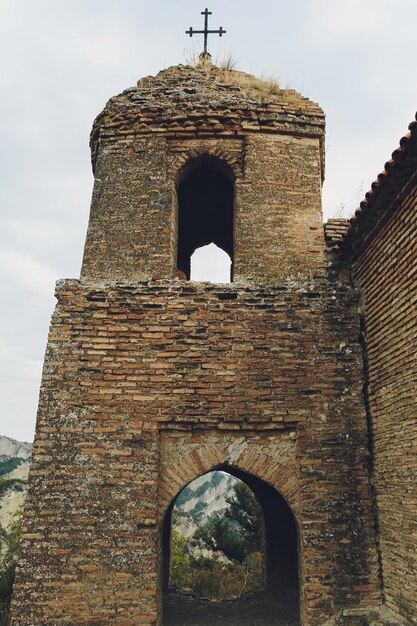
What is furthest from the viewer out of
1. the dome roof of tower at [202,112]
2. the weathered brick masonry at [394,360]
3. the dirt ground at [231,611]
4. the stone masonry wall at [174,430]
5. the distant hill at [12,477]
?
the distant hill at [12,477]

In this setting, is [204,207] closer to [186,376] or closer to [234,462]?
[186,376]

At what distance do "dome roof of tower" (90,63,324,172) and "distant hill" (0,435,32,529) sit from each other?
744 centimetres

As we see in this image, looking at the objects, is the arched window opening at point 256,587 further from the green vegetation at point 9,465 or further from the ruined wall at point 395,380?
the green vegetation at point 9,465

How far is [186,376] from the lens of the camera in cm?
548

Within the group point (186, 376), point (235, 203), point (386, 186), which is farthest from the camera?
point (235, 203)

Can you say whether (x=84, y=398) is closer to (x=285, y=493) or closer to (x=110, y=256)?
(x=110, y=256)

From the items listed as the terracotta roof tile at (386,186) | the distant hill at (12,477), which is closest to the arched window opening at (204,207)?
the terracotta roof tile at (386,186)

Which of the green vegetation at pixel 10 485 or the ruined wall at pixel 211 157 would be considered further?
the green vegetation at pixel 10 485

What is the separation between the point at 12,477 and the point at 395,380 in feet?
115

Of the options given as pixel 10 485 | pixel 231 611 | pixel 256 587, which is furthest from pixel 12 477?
pixel 231 611

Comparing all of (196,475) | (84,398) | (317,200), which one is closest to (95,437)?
(84,398)

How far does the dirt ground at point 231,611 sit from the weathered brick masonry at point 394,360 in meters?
2.46

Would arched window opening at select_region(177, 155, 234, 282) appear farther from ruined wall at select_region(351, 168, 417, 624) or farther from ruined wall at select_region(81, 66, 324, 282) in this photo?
ruined wall at select_region(351, 168, 417, 624)

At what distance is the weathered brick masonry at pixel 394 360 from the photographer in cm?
454
